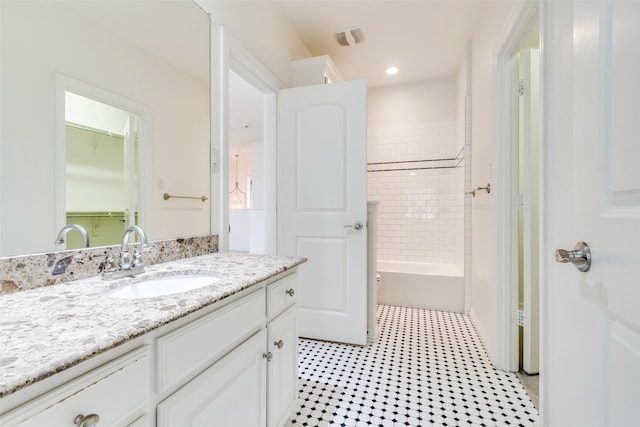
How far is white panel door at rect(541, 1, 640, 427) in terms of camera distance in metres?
0.54

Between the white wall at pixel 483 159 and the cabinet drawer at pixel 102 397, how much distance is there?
6.21ft

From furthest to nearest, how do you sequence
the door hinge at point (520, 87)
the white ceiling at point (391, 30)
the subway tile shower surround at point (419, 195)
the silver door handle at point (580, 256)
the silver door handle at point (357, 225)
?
the subway tile shower surround at point (419, 195) < the white ceiling at point (391, 30) < the silver door handle at point (357, 225) < the door hinge at point (520, 87) < the silver door handle at point (580, 256)

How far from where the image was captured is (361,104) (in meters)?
2.00

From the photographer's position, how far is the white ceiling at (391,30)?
2.07m

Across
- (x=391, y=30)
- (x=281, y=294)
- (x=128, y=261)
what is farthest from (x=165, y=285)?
(x=391, y=30)

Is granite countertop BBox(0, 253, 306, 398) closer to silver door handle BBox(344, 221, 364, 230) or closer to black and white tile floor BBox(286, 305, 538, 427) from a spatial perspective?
black and white tile floor BBox(286, 305, 538, 427)

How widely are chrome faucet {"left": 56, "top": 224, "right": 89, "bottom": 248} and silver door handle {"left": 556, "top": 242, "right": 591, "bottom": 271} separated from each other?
4.76 feet

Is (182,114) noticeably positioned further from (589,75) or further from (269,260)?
(589,75)

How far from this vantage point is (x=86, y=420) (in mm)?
451

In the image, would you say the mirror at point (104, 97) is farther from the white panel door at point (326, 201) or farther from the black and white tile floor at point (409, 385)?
the black and white tile floor at point (409, 385)

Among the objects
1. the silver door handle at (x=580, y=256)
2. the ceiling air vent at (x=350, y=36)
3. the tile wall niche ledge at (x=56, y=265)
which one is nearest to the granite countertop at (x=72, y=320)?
the tile wall niche ledge at (x=56, y=265)

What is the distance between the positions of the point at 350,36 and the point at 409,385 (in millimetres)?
2652

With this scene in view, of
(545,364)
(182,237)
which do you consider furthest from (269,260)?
(545,364)

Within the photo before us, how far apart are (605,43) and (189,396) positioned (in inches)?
49.7
